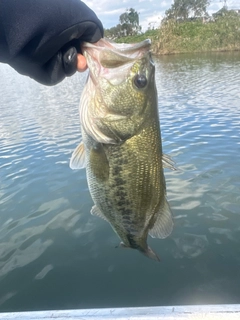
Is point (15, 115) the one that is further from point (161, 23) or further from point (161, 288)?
point (161, 23)

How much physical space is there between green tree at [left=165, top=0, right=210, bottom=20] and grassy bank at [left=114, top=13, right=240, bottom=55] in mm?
27286

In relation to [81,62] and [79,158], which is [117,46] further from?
[79,158]

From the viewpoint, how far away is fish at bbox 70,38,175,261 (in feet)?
6.90

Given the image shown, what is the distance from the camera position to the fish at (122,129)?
2.10 meters

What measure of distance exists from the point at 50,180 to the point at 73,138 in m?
3.49

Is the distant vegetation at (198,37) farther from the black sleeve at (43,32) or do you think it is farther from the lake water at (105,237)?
the black sleeve at (43,32)

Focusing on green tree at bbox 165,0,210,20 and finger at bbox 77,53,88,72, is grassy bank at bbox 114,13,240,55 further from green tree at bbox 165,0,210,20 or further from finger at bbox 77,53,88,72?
finger at bbox 77,53,88,72

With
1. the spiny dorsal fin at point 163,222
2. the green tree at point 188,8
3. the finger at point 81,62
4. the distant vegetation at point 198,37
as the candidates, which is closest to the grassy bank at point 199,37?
the distant vegetation at point 198,37

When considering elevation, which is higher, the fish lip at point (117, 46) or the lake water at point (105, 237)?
the fish lip at point (117, 46)

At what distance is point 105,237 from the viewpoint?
5.21 meters

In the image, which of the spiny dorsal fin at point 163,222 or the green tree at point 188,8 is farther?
the green tree at point 188,8

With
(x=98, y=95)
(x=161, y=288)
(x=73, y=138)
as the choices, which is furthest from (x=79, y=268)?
(x=73, y=138)

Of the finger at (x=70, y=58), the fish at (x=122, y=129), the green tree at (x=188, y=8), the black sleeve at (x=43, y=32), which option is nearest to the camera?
the black sleeve at (x=43, y=32)

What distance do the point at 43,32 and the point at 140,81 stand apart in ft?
2.20
